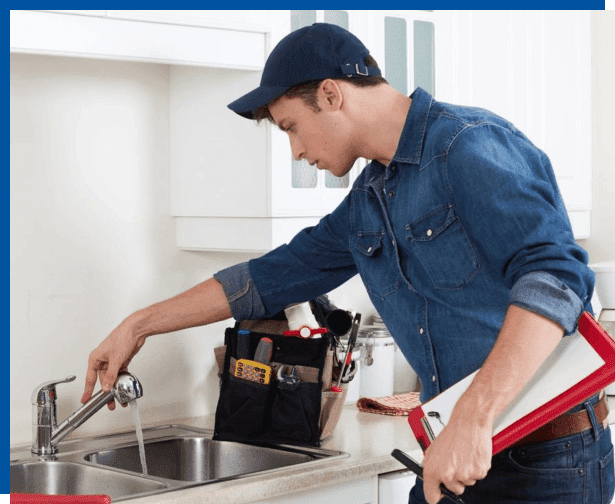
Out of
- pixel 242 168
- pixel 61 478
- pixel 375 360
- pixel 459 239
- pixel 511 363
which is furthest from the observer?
pixel 375 360

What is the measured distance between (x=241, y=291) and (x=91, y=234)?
1.70 feet

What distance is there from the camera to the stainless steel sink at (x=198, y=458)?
7.25 ft

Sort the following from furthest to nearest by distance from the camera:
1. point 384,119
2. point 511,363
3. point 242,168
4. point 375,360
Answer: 1. point 375,360
2. point 242,168
3. point 384,119
4. point 511,363

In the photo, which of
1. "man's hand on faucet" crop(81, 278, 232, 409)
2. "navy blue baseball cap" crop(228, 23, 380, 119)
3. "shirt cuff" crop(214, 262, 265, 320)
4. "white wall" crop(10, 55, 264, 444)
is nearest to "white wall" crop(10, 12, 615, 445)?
"white wall" crop(10, 55, 264, 444)

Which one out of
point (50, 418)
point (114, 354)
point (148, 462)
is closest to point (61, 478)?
point (50, 418)

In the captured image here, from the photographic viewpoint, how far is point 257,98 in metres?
1.73

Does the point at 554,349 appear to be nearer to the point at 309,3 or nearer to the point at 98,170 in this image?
the point at 309,3

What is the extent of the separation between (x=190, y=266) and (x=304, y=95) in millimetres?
968

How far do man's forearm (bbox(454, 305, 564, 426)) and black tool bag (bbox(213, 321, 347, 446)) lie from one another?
86cm

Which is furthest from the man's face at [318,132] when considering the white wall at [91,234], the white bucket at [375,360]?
the white bucket at [375,360]

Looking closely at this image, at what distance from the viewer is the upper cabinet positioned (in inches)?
81.4

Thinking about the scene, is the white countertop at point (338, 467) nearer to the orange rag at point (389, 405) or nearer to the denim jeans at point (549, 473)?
the orange rag at point (389, 405)

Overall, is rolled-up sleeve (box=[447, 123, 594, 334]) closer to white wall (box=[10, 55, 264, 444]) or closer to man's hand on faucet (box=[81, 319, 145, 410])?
man's hand on faucet (box=[81, 319, 145, 410])

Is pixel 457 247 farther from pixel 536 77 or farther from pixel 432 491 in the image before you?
pixel 536 77
